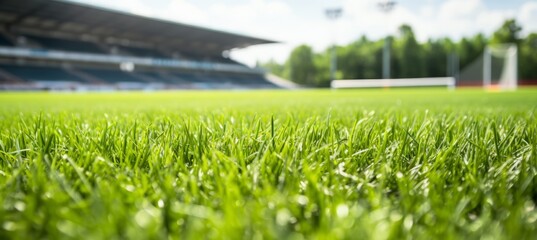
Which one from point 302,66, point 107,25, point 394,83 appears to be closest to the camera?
point 107,25

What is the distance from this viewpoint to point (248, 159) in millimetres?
799

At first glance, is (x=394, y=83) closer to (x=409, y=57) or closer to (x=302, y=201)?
(x=409, y=57)

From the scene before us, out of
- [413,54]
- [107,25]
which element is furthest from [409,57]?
[107,25]

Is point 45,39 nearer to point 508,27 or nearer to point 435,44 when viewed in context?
point 435,44

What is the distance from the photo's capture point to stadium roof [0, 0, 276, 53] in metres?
30.2

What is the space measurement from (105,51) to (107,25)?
348cm

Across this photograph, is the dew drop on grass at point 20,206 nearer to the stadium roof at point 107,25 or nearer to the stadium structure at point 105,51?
the stadium structure at point 105,51

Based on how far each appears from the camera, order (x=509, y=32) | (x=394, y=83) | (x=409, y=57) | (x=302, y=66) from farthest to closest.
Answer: (x=302, y=66) < (x=409, y=57) < (x=509, y=32) < (x=394, y=83)

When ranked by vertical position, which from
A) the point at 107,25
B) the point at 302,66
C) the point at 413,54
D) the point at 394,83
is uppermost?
the point at 107,25

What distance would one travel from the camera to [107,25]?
3509cm

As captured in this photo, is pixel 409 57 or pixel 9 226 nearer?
pixel 9 226

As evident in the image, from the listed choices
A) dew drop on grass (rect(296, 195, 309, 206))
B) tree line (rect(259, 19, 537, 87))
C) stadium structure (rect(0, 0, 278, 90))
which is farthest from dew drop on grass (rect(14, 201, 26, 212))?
tree line (rect(259, 19, 537, 87))

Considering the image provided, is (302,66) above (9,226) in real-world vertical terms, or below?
above

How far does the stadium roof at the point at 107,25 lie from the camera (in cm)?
3017
